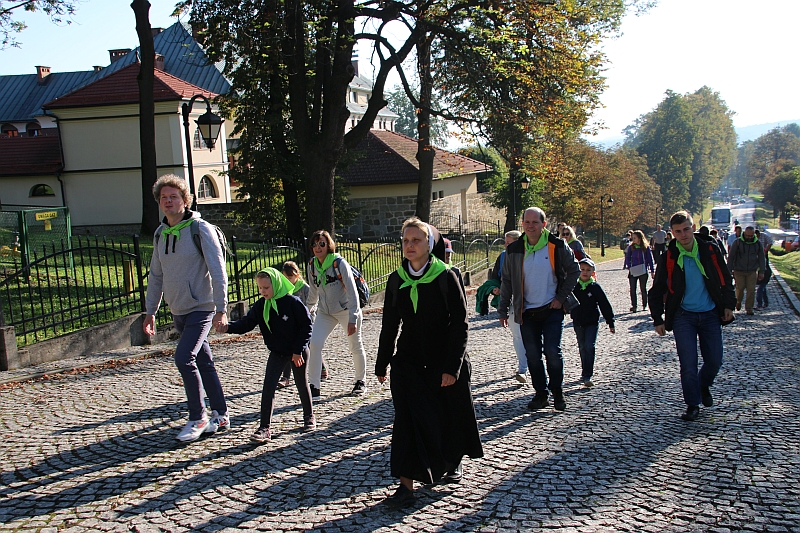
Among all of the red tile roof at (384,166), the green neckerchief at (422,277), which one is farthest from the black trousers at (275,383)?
the red tile roof at (384,166)

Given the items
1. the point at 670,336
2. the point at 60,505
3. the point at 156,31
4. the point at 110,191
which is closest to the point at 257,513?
the point at 60,505

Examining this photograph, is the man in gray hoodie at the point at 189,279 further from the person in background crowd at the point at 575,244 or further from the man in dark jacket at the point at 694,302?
the person in background crowd at the point at 575,244

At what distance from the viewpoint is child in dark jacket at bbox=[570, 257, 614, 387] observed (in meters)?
8.27

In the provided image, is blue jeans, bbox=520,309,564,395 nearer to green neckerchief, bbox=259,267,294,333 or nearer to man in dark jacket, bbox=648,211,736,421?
man in dark jacket, bbox=648,211,736,421

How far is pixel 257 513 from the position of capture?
4.57 m

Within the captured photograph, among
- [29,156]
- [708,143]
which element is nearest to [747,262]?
[29,156]

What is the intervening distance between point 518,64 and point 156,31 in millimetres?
40834

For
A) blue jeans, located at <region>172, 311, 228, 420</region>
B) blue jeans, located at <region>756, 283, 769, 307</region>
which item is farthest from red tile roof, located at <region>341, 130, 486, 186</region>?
blue jeans, located at <region>172, 311, 228, 420</region>

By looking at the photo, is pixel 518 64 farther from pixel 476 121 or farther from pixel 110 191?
pixel 110 191

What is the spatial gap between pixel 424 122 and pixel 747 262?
1246 cm

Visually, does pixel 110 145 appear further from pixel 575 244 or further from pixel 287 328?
pixel 287 328

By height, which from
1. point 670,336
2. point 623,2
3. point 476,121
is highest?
point 623,2

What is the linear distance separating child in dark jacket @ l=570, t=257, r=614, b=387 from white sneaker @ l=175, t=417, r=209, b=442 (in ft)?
14.3

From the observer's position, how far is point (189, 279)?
592 cm
